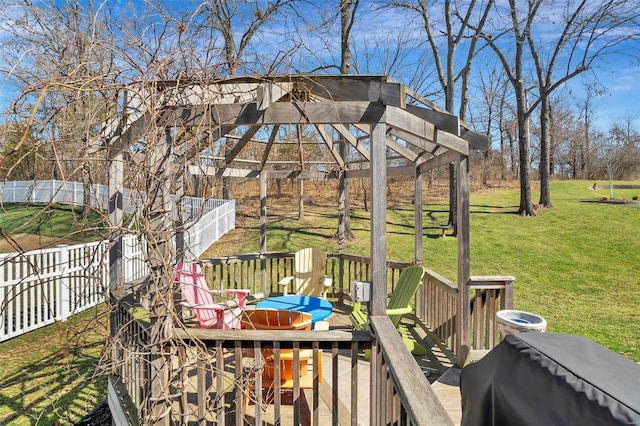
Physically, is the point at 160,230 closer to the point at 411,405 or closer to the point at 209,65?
the point at 209,65

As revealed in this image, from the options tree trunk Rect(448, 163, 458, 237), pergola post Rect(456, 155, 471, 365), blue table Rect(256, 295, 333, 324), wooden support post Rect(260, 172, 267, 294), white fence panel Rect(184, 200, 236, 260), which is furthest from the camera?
tree trunk Rect(448, 163, 458, 237)

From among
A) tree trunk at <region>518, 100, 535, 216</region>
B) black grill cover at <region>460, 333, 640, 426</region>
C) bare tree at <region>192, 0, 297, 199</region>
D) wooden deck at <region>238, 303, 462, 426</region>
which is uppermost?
bare tree at <region>192, 0, 297, 199</region>

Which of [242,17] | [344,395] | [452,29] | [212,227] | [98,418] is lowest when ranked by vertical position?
[98,418]

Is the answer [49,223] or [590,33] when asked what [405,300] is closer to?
[49,223]

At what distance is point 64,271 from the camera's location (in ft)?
18.0

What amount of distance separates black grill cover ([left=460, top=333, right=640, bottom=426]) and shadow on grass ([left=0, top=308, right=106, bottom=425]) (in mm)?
3318

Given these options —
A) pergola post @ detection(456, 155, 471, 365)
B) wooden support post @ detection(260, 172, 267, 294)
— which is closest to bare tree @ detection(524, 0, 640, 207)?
wooden support post @ detection(260, 172, 267, 294)

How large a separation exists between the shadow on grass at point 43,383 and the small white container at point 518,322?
3.90 meters

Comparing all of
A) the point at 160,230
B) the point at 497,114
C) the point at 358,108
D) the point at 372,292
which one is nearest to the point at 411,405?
the point at 372,292

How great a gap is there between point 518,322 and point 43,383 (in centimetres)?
542

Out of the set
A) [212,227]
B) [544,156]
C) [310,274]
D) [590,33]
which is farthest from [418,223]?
[544,156]

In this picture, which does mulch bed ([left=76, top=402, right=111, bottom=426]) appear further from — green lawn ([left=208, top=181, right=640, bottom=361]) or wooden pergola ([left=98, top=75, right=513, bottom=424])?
green lawn ([left=208, top=181, right=640, bottom=361])

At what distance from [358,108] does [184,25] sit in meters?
1.33

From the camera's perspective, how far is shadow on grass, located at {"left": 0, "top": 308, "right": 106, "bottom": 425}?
3.94m
